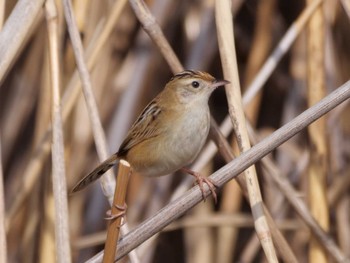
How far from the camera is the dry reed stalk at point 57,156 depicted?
2230mm

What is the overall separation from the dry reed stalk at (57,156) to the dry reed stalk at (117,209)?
26cm

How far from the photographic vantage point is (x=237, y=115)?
93.7 inches

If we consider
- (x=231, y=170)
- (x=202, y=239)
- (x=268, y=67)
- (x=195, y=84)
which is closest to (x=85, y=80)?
(x=195, y=84)

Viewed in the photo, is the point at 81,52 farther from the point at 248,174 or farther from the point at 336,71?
the point at 336,71

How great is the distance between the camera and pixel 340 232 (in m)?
3.37

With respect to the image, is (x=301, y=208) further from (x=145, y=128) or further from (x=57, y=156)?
(x=57, y=156)

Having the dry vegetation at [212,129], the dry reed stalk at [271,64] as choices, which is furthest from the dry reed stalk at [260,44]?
the dry reed stalk at [271,64]

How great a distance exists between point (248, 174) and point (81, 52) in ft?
2.17

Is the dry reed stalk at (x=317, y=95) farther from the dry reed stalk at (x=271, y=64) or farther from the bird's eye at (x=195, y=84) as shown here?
the bird's eye at (x=195, y=84)

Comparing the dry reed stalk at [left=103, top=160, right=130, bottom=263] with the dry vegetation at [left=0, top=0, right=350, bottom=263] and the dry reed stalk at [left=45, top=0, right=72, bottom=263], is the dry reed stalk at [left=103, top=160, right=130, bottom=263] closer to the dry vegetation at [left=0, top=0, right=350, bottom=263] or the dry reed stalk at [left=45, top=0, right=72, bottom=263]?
the dry reed stalk at [left=45, top=0, right=72, bottom=263]

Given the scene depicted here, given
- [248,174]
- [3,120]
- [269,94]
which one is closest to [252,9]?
[269,94]

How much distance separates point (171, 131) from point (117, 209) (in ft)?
2.54

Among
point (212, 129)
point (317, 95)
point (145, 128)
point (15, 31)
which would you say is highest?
point (15, 31)

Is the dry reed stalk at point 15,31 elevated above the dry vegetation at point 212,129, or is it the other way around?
the dry reed stalk at point 15,31
